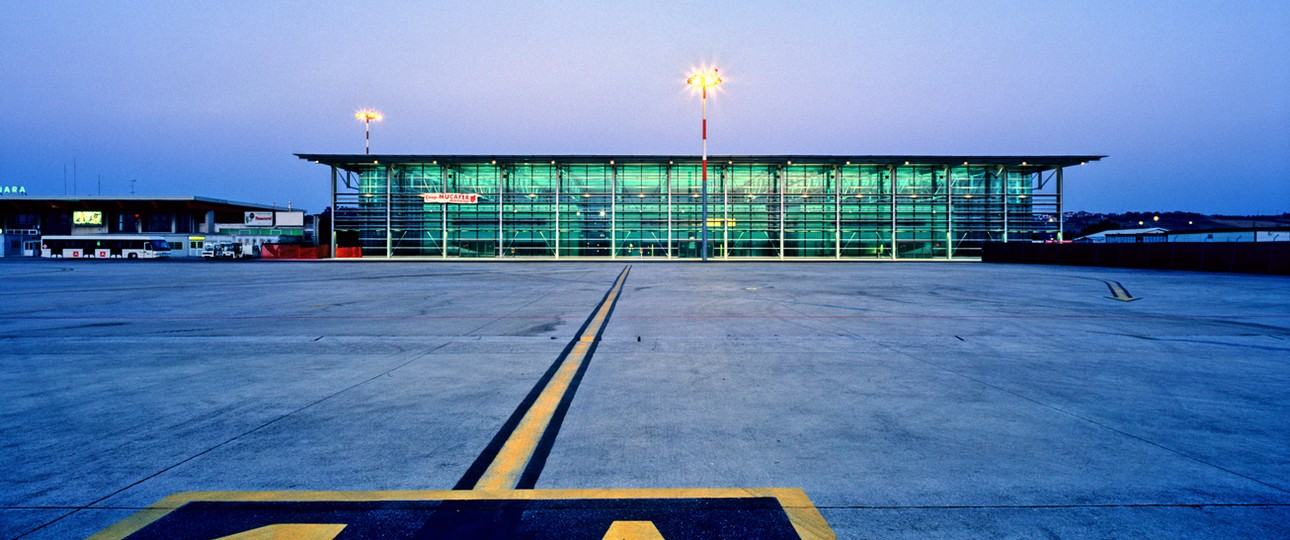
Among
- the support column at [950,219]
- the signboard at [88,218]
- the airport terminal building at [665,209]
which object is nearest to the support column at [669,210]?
the airport terminal building at [665,209]

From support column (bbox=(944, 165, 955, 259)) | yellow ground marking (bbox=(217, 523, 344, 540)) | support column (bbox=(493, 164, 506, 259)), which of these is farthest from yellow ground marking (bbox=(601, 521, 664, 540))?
support column (bbox=(944, 165, 955, 259))

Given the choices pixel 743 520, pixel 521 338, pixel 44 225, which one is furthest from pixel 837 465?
pixel 44 225

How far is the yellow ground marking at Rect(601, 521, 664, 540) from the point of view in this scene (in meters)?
2.91

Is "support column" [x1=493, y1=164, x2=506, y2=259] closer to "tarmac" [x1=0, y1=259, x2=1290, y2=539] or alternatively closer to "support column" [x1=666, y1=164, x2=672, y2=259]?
"support column" [x1=666, y1=164, x2=672, y2=259]

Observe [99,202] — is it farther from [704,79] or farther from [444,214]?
[704,79]

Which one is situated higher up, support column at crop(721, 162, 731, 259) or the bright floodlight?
the bright floodlight

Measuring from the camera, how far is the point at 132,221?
81.6 metres

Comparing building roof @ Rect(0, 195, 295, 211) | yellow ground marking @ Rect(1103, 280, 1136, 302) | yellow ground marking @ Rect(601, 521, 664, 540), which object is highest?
building roof @ Rect(0, 195, 295, 211)

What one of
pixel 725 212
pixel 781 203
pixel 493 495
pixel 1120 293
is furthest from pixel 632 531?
pixel 781 203

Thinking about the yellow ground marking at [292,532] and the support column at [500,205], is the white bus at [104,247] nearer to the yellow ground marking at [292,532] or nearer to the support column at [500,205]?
the support column at [500,205]

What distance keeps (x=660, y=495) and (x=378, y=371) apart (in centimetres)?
463

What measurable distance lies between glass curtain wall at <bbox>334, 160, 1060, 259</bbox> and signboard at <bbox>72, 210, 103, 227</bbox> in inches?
1916

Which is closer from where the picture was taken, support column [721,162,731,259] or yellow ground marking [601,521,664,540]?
yellow ground marking [601,521,664,540]

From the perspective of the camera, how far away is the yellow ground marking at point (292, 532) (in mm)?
2904
